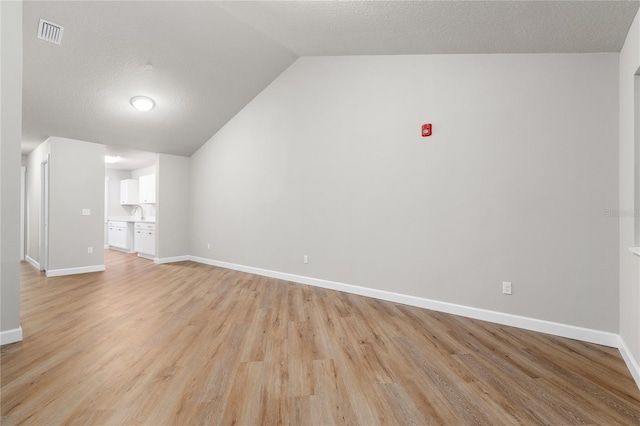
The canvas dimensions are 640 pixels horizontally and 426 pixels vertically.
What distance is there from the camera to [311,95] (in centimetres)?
418

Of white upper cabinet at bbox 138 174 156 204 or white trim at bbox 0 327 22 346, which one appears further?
white upper cabinet at bbox 138 174 156 204

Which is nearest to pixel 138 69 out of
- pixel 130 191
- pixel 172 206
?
pixel 172 206

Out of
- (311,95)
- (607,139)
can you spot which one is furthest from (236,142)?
(607,139)

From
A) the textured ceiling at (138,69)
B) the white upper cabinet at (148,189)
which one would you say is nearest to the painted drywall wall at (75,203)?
the textured ceiling at (138,69)

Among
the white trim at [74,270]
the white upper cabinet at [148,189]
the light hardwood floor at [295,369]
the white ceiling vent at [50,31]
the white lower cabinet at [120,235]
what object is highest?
the white ceiling vent at [50,31]

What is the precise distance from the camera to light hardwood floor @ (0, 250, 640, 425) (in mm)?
1477

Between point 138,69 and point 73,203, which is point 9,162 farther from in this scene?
point 73,203

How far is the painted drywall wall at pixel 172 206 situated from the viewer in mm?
5930

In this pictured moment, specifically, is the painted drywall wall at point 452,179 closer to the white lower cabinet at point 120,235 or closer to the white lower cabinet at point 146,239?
the white lower cabinet at point 146,239

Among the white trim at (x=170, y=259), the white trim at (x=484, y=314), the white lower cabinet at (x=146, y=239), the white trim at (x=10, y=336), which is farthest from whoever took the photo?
the white lower cabinet at (x=146, y=239)

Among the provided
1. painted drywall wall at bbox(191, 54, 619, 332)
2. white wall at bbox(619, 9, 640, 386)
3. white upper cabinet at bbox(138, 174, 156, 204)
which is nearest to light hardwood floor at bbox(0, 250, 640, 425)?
white wall at bbox(619, 9, 640, 386)

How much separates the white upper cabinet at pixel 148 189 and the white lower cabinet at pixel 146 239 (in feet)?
2.57

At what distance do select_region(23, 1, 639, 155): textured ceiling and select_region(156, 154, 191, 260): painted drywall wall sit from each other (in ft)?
3.89

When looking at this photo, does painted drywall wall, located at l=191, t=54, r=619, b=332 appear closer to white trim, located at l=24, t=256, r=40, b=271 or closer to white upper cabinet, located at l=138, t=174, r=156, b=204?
white upper cabinet, located at l=138, t=174, r=156, b=204
